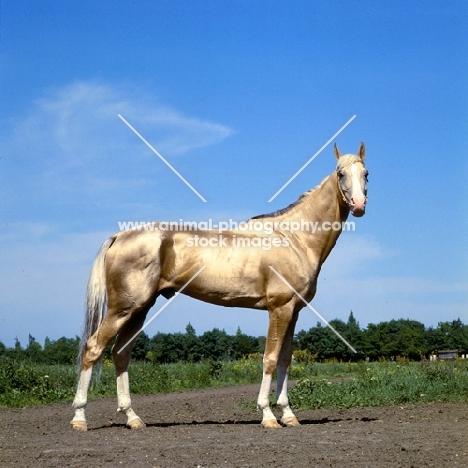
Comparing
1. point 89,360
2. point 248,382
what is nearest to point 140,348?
point 248,382

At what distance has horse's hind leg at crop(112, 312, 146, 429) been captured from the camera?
821cm

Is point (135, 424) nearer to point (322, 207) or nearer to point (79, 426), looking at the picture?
point (79, 426)

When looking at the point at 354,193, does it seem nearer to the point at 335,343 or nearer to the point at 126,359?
the point at 126,359

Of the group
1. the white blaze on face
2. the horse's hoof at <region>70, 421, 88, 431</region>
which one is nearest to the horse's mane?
the white blaze on face

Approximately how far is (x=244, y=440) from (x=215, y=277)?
6.98 ft

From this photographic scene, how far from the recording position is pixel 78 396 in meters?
8.02

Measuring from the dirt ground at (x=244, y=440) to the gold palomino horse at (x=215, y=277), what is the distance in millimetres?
649

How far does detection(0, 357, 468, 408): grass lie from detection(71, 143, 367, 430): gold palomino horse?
0.76 m

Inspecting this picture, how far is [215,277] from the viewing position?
820 cm

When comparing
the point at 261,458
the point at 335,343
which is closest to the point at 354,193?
the point at 261,458

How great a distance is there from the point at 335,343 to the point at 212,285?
132ft

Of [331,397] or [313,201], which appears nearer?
[313,201]

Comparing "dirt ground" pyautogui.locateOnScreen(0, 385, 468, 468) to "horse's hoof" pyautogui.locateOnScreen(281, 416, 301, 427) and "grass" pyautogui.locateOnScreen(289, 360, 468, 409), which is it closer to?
"horse's hoof" pyautogui.locateOnScreen(281, 416, 301, 427)

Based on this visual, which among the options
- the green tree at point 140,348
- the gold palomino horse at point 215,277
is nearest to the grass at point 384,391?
the gold palomino horse at point 215,277
